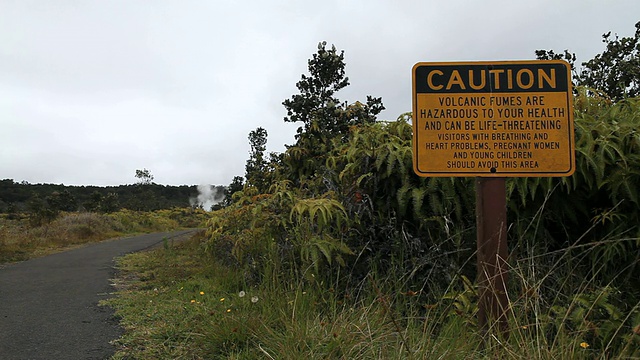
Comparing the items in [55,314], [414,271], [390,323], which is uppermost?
[414,271]

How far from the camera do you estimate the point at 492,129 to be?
2.65 m

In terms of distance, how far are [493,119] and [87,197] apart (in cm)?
6392

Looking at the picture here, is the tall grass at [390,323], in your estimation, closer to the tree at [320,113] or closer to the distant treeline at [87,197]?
the tree at [320,113]

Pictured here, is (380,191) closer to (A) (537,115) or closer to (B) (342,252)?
(B) (342,252)

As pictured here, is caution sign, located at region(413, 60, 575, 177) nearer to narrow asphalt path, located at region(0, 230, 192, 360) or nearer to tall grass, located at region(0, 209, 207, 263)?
narrow asphalt path, located at region(0, 230, 192, 360)

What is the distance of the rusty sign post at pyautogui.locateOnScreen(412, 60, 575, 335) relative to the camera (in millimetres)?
2604

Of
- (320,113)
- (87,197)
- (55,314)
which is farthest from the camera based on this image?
(87,197)

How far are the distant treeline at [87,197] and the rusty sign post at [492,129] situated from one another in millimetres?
25708

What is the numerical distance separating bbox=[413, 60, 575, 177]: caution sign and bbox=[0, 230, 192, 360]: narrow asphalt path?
2918mm

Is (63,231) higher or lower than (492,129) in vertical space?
lower

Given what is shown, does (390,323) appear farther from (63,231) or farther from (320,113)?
(63,231)

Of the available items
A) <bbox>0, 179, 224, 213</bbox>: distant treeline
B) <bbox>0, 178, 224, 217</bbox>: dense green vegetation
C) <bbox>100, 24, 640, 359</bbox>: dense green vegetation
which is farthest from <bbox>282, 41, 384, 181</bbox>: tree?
<bbox>0, 179, 224, 213</bbox>: distant treeline

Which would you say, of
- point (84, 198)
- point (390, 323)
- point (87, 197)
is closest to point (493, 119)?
point (390, 323)

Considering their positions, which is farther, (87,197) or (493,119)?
(87,197)
